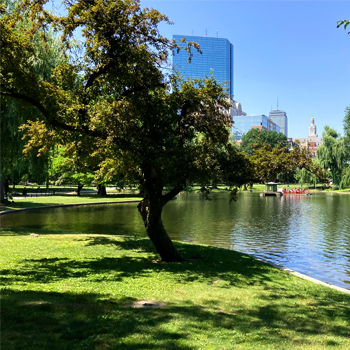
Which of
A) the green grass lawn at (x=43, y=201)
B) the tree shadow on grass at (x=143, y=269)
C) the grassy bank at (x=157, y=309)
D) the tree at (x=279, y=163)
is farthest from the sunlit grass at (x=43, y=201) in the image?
the tree at (x=279, y=163)

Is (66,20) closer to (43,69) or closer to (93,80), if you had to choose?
(93,80)

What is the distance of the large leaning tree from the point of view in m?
→ 9.52

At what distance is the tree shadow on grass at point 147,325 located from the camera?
4.48m

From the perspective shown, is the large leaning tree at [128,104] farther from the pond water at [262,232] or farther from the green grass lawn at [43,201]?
the green grass lawn at [43,201]

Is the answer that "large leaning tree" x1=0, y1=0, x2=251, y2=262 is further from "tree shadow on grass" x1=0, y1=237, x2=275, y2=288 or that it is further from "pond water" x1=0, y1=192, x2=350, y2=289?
"pond water" x1=0, y1=192, x2=350, y2=289

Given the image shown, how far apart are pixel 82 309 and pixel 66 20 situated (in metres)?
8.37

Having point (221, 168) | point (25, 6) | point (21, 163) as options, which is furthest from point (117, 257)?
point (21, 163)

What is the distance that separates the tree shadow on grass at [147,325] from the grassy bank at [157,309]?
0.05 ft

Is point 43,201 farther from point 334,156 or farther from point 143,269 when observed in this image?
point 334,156

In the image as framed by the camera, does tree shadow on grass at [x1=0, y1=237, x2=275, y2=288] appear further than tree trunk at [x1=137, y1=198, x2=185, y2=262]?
No

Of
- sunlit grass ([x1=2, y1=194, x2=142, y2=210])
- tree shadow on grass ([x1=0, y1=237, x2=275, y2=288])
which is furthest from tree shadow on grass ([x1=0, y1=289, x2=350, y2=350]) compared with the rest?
sunlit grass ([x1=2, y1=194, x2=142, y2=210])

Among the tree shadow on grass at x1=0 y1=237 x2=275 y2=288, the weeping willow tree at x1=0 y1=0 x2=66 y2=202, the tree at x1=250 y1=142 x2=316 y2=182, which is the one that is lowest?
the tree shadow on grass at x1=0 y1=237 x2=275 y2=288

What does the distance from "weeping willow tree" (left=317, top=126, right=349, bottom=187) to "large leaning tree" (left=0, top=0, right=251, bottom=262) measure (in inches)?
2456

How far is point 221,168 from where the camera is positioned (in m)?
11.0
